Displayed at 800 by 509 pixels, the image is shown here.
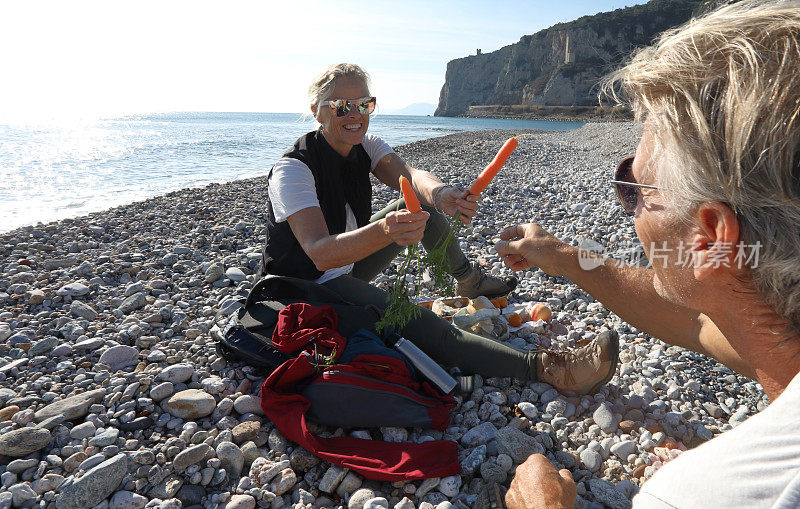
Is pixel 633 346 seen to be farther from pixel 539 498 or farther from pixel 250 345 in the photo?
pixel 250 345

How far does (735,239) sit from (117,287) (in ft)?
21.0

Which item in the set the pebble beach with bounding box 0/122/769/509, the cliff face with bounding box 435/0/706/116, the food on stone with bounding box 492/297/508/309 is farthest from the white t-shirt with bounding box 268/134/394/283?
the cliff face with bounding box 435/0/706/116

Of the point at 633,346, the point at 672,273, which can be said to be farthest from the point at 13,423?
the point at 633,346

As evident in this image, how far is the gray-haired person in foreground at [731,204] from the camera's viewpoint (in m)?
1.04

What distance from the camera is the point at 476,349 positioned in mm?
3553

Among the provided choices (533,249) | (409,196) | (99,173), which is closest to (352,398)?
(409,196)

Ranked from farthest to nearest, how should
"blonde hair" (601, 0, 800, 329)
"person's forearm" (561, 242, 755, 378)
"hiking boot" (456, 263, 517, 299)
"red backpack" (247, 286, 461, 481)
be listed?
"hiking boot" (456, 263, 517, 299) → "person's forearm" (561, 242, 755, 378) → "red backpack" (247, 286, 461, 481) → "blonde hair" (601, 0, 800, 329)

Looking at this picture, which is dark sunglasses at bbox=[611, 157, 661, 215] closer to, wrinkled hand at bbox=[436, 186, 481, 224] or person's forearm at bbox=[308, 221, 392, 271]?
wrinkled hand at bbox=[436, 186, 481, 224]

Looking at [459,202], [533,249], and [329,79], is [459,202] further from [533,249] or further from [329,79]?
[329,79]

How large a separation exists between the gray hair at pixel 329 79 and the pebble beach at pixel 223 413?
2.17m

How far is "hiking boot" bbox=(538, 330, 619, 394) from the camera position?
3232mm

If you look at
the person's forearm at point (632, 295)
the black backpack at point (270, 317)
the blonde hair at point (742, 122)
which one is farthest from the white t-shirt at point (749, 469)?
the black backpack at point (270, 317)

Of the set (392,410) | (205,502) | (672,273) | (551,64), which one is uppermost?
(551,64)

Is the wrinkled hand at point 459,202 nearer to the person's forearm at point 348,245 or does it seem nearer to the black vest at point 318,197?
the person's forearm at point 348,245
